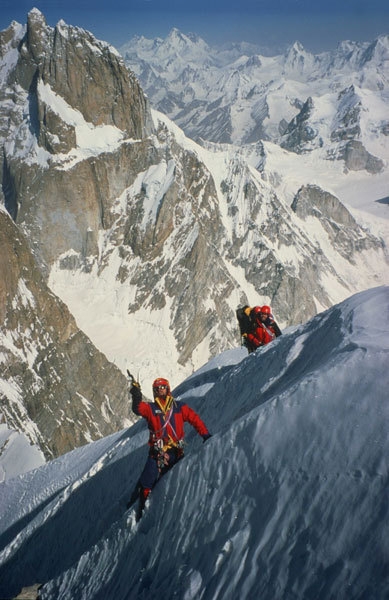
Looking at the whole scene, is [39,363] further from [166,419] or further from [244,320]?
[166,419]

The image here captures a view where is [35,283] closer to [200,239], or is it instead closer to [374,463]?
[200,239]

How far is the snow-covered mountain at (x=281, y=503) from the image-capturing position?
17.2 ft

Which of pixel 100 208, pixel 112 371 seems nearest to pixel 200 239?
pixel 100 208

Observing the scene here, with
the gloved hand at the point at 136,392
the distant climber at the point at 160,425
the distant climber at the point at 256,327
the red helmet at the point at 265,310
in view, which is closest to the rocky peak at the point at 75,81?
the distant climber at the point at 256,327

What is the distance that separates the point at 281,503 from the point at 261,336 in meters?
8.39

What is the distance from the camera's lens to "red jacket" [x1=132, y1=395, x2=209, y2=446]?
793cm

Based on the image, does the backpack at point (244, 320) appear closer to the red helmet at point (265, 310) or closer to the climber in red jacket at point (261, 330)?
the climber in red jacket at point (261, 330)

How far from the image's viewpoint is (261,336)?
46.8 ft

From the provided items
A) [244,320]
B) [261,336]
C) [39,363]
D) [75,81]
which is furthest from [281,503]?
[75,81]

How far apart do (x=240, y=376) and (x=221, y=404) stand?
0.96 meters

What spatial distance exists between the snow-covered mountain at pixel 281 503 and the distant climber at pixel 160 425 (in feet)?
0.75

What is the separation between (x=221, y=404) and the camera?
1112 cm

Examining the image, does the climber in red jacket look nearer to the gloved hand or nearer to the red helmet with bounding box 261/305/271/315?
the red helmet with bounding box 261/305/271/315

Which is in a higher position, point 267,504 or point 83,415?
point 83,415
